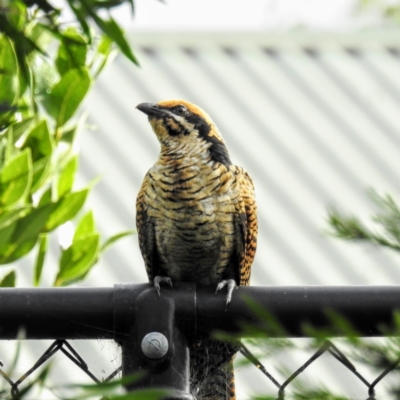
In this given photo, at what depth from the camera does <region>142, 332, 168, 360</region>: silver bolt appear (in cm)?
172

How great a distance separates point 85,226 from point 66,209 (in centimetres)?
27

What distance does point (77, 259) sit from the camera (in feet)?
12.1

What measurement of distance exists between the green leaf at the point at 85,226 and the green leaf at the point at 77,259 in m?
0.16

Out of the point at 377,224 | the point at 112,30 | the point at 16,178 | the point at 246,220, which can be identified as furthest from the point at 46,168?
the point at 377,224

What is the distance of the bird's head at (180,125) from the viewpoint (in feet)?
12.0

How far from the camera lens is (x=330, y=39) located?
25.8 feet

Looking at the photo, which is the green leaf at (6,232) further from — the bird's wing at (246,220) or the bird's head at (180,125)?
the bird's wing at (246,220)

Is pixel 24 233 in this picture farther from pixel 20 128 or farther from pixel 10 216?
pixel 20 128

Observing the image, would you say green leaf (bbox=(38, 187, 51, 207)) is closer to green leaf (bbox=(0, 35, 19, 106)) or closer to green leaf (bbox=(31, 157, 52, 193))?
green leaf (bbox=(31, 157, 52, 193))

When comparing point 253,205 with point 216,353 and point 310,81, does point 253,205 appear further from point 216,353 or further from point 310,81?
point 310,81

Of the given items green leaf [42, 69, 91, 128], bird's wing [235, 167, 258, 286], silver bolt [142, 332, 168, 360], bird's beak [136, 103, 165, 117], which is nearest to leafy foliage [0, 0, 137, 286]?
green leaf [42, 69, 91, 128]

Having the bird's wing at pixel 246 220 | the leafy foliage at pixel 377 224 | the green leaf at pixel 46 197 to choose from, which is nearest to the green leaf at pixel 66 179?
the green leaf at pixel 46 197

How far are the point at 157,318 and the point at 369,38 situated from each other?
6.51 m

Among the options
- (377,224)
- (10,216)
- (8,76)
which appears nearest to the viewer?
(377,224)
